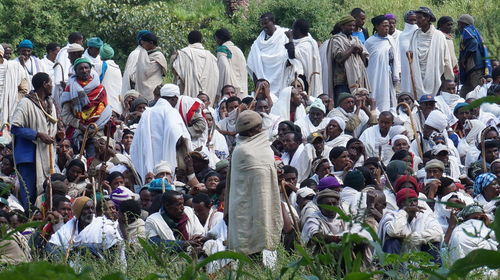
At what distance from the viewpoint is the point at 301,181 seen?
45.9ft

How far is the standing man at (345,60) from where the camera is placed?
58.0 feet

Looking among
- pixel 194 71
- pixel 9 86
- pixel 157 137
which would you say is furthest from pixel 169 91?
pixel 9 86

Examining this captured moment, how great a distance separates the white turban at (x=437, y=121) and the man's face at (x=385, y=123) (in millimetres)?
689

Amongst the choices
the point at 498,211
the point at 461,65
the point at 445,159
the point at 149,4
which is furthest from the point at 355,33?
the point at 498,211

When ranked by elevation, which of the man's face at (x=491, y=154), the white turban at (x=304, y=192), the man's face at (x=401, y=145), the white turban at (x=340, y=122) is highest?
the white turban at (x=340, y=122)

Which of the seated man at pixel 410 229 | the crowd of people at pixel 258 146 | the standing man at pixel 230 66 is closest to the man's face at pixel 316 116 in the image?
the crowd of people at pixel 258 146

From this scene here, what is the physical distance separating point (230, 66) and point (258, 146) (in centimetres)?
898

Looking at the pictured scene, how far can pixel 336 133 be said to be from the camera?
15.3 m

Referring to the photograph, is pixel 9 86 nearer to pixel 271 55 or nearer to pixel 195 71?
pixel 195 71

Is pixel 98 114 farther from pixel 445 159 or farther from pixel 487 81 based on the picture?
pixel 487 81

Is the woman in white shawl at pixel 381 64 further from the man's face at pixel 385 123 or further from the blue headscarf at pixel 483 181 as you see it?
the blue headscarf at pixel 483 181

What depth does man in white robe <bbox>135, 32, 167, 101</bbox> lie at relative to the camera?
17.3 meters

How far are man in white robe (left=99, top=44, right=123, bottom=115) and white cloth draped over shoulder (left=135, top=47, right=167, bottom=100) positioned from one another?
32 cm

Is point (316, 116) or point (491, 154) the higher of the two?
point (316, 116)
